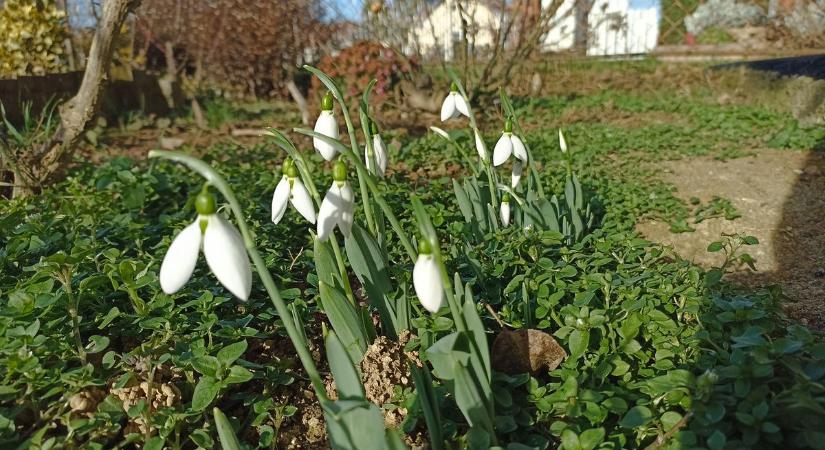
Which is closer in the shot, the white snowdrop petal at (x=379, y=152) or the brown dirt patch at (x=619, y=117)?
the white snowdrop petal at (x=379, y=152)

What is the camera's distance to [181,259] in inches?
42.1

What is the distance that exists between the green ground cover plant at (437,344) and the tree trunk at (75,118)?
1.14 meters

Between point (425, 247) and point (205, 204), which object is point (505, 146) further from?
point (205, 204)

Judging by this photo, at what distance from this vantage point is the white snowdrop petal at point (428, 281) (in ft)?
3.79

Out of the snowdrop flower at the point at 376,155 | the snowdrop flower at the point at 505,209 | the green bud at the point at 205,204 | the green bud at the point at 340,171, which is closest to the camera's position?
the green bud at the point at 205,204

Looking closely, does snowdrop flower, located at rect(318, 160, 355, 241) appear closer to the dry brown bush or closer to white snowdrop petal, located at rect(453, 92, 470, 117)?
white snowdrop petal, located at rect(453, 92, 470, 117)

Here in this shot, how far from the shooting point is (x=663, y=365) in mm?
1497

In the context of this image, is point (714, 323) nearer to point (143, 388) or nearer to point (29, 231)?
point (143, 388)

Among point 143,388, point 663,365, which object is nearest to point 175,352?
point 143,388

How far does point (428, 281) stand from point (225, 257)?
385mm

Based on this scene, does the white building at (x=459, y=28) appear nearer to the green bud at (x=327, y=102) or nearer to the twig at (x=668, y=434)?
the green bud at (x=327, y=102)

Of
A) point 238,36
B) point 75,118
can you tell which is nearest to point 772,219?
point 75,118

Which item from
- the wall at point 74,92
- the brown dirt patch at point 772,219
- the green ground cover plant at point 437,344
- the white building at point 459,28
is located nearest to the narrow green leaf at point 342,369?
the green ground cover plant at point 437,344

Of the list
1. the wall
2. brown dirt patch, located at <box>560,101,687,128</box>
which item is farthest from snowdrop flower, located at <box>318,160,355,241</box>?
brown dirt patch, located at <box>560,101,687,128</box>
